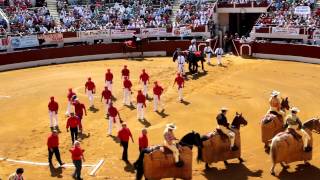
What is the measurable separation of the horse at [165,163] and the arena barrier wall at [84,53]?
19.0 metres

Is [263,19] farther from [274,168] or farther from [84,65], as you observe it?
[274,168]

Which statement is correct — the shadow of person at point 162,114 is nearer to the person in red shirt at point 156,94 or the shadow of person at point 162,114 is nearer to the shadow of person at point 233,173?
the person in red shirt at point 156,94

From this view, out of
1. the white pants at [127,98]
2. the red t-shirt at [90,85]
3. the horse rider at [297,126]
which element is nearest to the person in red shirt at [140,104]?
the white pants at [127,98]

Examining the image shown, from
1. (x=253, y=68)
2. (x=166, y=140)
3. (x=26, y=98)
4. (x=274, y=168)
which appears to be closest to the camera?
(x=166, y=140)

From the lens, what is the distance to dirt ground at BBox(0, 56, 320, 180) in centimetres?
1320

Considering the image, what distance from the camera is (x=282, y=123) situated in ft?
45.6

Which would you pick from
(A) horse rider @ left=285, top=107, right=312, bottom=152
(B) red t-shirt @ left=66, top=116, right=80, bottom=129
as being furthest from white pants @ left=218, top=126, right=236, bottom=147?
(B) red t-shirt @ left=66, top=116, right=80, bottom=129

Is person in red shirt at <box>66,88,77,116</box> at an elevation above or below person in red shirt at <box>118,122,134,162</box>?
above

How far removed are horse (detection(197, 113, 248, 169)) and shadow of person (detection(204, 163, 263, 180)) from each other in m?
0.24

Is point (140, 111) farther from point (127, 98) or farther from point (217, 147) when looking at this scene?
point (217, 147)

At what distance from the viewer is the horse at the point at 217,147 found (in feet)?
41.7

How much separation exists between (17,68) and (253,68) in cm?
1337

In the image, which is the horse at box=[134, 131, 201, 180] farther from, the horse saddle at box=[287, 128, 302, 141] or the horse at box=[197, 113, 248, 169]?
the horse saddle at box=[287, 128, 302, 141]

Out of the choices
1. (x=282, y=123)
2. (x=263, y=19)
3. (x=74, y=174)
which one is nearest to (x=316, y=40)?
(x=263, y=19)
